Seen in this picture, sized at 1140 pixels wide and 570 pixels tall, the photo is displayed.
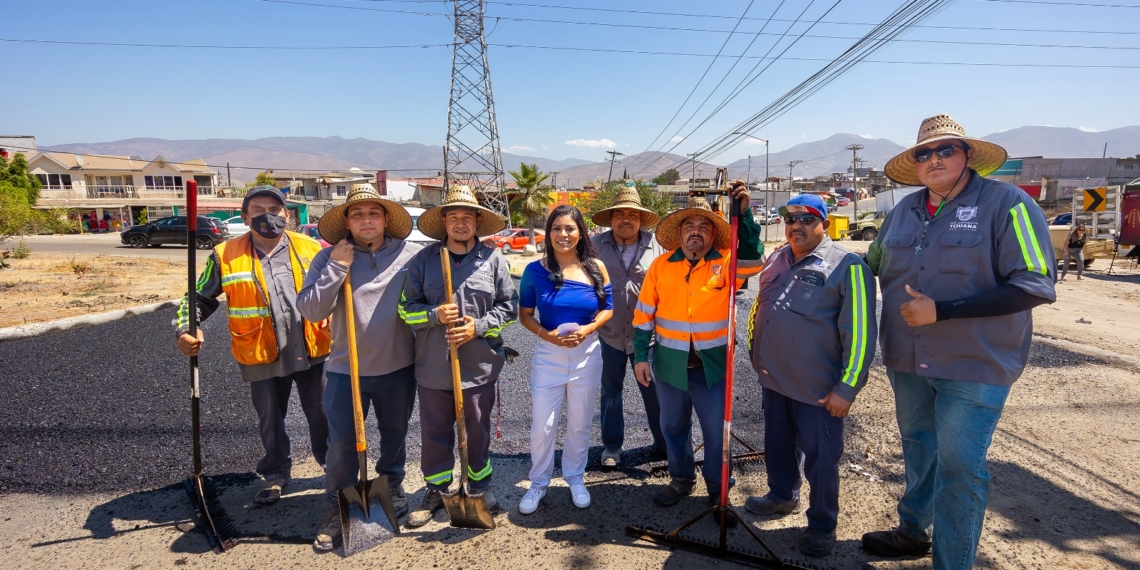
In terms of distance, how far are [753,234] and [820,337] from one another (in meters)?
0.68

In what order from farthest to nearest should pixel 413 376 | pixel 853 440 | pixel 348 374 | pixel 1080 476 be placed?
pixel 853 440 → pixel 1080 476 → pixel 413 376 → pixel 348 374

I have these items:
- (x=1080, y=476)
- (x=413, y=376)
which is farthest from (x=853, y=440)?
(x=413, y=376)

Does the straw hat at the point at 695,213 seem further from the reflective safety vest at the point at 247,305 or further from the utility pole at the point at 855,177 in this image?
the utility pole at the point at 855,177

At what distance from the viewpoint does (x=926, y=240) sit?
2.49 meters

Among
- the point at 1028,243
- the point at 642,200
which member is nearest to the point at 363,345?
the point at 1028,243

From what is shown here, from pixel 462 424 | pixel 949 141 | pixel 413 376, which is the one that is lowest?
pixel 462 424

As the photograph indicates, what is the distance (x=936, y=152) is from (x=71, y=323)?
388 inches

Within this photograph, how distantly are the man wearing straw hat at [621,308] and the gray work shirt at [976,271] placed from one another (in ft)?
5.52

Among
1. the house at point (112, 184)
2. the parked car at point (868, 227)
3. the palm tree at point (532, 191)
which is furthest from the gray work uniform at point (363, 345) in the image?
the house at point (112, 184)

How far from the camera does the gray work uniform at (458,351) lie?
307 centimetres

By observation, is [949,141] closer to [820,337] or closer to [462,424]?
[820,337]

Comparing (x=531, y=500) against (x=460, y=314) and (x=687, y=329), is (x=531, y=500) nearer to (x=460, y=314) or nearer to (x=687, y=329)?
(x=460, y=314)

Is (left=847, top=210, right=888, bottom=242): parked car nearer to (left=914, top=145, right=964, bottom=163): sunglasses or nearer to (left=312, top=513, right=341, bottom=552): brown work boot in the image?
(left=914, top=145, right=964, bottom=163): sunglasses

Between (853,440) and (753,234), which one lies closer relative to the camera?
(753,234)
